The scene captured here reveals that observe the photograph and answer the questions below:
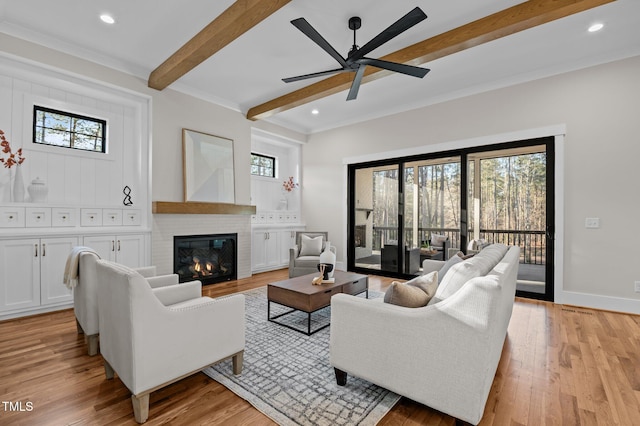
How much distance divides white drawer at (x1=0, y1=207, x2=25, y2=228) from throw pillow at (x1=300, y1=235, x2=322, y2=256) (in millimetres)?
3578

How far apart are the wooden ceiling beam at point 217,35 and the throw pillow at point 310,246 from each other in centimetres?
309

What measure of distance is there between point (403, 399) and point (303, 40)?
140 inches

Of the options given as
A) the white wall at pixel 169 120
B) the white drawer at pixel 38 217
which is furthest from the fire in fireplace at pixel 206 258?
the white drawer at pixel 38 217

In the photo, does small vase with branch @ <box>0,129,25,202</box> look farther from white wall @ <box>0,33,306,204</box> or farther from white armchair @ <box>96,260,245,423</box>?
white armchair @ <box>96,260,245,423</box>

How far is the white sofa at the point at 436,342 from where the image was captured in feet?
4.77

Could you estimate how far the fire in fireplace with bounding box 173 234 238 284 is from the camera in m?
Answer: 4.62

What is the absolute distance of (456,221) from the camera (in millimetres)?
4887

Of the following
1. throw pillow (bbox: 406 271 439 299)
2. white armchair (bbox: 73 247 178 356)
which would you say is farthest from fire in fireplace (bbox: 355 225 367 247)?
white armchair (bbox: 73 247 178 356)

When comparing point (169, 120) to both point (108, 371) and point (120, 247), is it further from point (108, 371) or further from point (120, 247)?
point (108, 371)

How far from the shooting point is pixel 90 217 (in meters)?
3.84

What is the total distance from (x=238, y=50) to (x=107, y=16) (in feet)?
4.30

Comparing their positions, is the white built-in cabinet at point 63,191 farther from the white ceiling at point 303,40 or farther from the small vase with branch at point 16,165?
the white ceiling at point 303,40

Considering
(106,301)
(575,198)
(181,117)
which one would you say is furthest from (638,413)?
(181,117)

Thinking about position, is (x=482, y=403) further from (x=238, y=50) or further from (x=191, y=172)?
(x=191, y=172)
